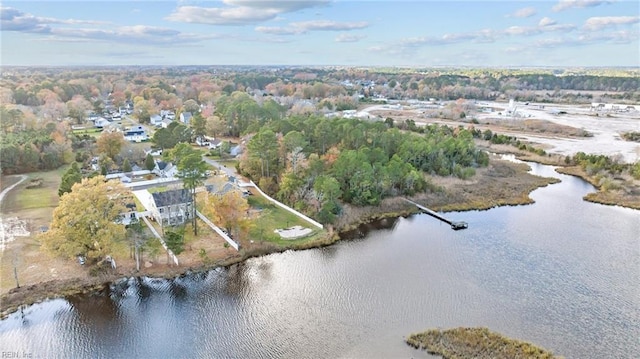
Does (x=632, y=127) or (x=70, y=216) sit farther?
(x=632, y=127)

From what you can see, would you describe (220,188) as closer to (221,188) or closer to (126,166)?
(221,188)

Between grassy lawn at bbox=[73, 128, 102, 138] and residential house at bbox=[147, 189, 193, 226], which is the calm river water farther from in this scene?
grassy lawn at bbox=[73, 128, 102, 138]

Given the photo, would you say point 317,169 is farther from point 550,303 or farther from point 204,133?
point 204,133

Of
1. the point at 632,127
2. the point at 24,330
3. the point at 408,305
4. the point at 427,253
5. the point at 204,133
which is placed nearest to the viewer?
the point at 24,330

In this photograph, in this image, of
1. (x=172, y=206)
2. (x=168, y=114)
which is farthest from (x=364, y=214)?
(x=168, y=114)

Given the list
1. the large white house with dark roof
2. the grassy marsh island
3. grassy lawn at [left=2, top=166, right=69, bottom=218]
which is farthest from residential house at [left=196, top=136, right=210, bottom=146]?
the grassy marsh island

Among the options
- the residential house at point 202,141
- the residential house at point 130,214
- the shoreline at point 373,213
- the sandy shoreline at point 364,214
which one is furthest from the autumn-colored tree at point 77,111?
the shoreline at point 373,213

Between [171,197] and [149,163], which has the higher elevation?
[171,197]

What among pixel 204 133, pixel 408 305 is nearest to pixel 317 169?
pixel 408 305
